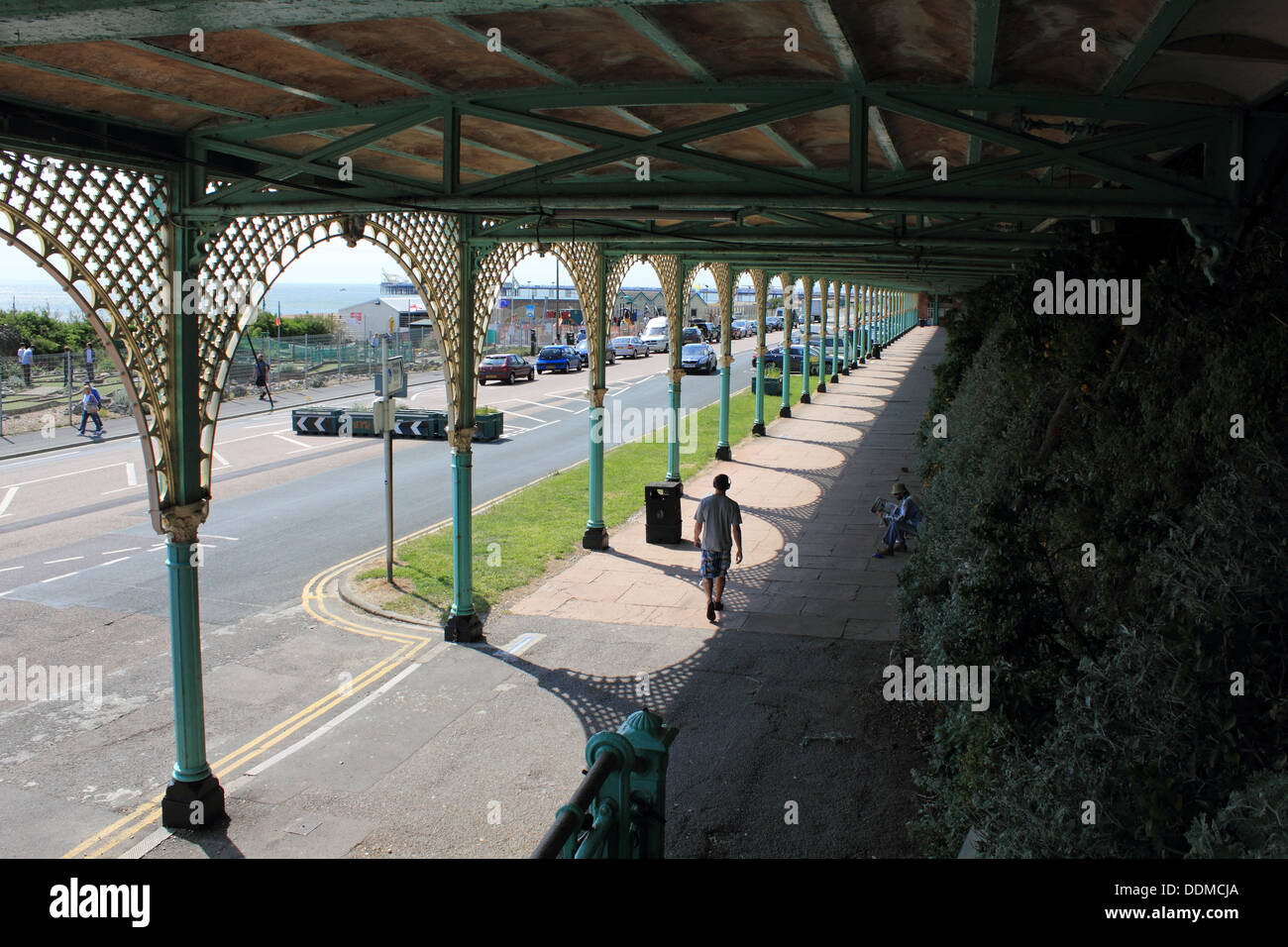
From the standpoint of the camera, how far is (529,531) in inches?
592

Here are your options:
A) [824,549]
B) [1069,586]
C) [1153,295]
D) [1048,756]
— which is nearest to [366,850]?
[1048,756]

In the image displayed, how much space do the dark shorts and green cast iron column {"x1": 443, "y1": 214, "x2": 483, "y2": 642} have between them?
245 centimetres

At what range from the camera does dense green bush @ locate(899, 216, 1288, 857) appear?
12.4ft

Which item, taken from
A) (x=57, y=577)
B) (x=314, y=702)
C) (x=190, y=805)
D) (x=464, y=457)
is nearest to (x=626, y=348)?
(x=57, y=577)

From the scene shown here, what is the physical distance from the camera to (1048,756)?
4285 millimetres

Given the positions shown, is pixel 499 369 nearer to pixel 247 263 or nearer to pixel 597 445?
pixel 597 445

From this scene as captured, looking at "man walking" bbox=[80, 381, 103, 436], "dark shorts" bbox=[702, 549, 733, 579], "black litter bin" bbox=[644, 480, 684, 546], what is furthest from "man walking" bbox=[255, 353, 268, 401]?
"dark shorts" bbox=[702, 549, 733, 579]

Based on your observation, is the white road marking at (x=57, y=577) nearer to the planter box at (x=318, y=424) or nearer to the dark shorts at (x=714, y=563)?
the dark shorts at (x=714, y=563)

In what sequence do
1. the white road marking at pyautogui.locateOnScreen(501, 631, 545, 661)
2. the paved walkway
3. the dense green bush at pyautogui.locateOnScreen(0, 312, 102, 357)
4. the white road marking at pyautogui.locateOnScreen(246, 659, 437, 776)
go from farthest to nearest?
the dense green bush at pyautogui.locateOnScreen(0, 312, 102, 357), the paved walkway, the white road marking at pyautogui.locateOnScreen(501, 631, 545, 661), the white road marking at pyautogui.locateOnScreen(246, 659, 437, 776)

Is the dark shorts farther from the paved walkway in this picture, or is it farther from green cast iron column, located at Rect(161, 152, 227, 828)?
green cast iron column, located at Rect(161, 152, 227, 828)

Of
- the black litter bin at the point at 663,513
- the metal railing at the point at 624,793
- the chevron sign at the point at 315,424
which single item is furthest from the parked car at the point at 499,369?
the metal railing at the point at 624,793

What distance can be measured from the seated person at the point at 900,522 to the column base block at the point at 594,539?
3.75 m

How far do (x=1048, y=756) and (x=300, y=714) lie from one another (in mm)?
6238

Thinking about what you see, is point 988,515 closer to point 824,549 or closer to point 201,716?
point 201,716
